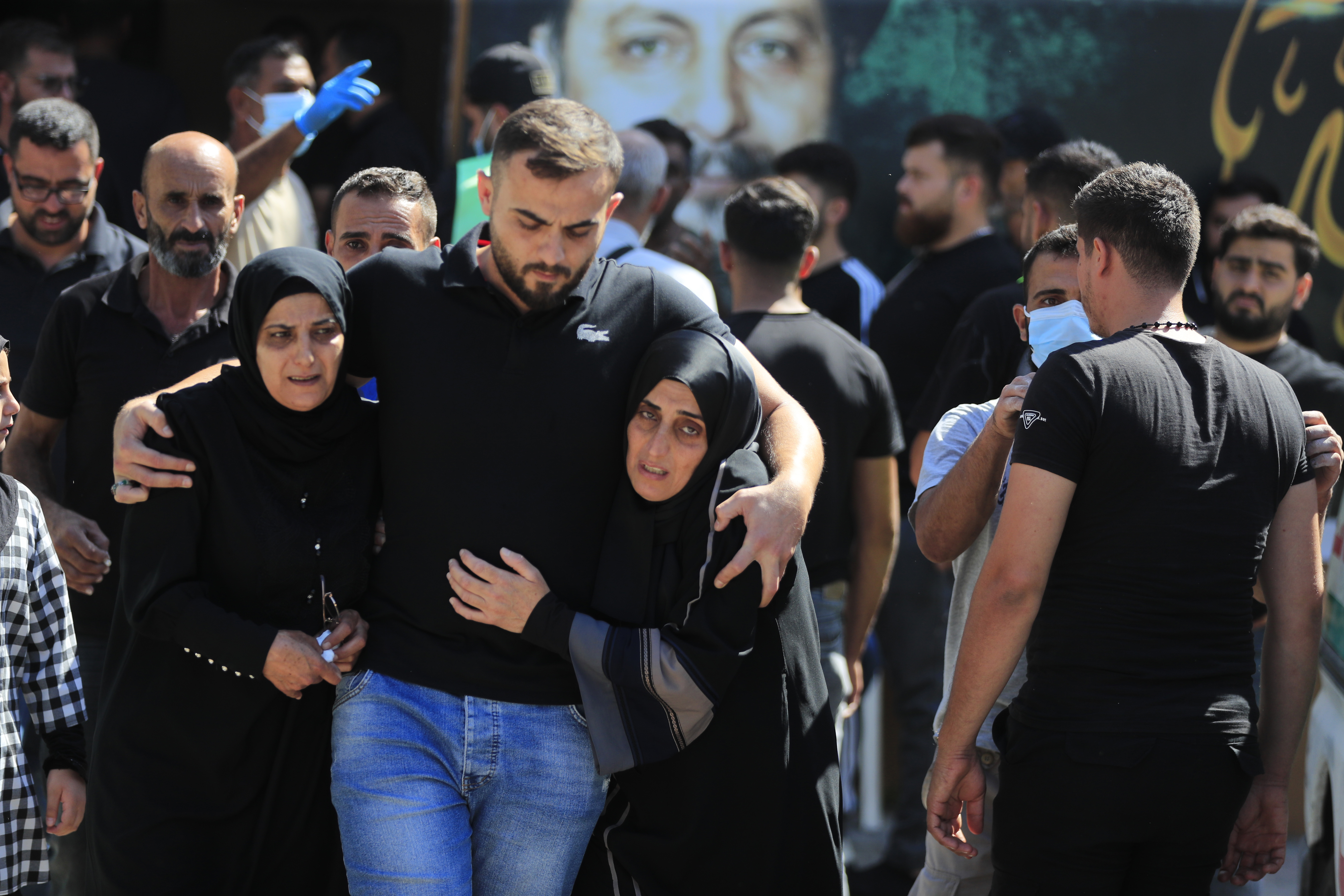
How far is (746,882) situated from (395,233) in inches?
76.1

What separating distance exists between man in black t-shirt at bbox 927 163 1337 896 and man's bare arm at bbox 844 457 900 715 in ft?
5.04

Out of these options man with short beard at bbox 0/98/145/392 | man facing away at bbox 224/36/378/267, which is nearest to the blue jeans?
man facing away at bbox 224/36/378/267

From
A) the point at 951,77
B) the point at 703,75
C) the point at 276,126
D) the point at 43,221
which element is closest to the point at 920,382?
the point at 951,77

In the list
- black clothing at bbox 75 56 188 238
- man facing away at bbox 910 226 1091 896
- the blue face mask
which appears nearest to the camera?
A: man facing away at bbox 910 226 1091 896

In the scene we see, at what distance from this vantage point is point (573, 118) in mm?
2586

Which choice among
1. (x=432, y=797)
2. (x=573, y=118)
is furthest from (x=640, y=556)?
(x=573, y=118)

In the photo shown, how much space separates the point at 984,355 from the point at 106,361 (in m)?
2.51

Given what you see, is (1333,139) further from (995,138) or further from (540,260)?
(540,260)

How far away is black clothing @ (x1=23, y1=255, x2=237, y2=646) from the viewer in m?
3.48

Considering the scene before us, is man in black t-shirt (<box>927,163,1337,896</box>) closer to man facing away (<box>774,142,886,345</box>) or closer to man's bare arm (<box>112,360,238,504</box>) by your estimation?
man's bare arm (<box>112,360,238,504</box>)

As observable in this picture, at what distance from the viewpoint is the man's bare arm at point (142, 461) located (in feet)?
8.07

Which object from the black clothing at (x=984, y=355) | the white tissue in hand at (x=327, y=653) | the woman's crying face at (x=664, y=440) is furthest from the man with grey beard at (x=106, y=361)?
the black clothing at (x=984, y=355)

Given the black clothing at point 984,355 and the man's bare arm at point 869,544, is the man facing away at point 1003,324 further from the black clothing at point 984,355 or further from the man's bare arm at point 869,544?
the man's bare arm at point 869,544

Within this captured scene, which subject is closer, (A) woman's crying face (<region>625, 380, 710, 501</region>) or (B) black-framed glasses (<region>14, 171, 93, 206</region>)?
(A) woman's crying face (<region>625, 380, 710, 501</region>)
